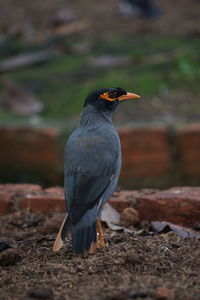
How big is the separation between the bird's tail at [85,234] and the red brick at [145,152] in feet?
7.59

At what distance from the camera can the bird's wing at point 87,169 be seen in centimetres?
411

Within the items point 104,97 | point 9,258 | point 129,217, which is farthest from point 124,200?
point 9,258

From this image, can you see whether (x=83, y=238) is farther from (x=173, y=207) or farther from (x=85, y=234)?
(x=173, y=207)

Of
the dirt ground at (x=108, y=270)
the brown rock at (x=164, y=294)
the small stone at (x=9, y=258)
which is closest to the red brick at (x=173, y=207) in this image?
the dirt ground at (x=108, y=270)

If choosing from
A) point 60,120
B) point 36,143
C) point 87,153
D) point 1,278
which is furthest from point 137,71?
point 1,278

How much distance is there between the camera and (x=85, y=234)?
396cm

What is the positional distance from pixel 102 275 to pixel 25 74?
5539mm

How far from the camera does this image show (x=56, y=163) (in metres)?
6.55

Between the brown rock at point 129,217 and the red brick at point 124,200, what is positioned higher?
the red brick at point 124,200

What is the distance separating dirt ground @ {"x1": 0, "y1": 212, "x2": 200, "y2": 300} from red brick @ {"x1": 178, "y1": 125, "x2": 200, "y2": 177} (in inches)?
75.4

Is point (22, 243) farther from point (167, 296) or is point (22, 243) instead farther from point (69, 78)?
point (69, 78)

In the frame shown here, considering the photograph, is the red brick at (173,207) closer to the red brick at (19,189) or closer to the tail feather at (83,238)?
the red brick at (19,189)

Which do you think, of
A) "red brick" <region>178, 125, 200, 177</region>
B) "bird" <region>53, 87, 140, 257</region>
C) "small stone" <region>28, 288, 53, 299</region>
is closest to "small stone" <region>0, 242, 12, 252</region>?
"bird" <region>53, 87, 140, 257</region>

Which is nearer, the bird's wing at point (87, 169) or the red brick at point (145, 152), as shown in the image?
the bird's wing at point (87, 169)
